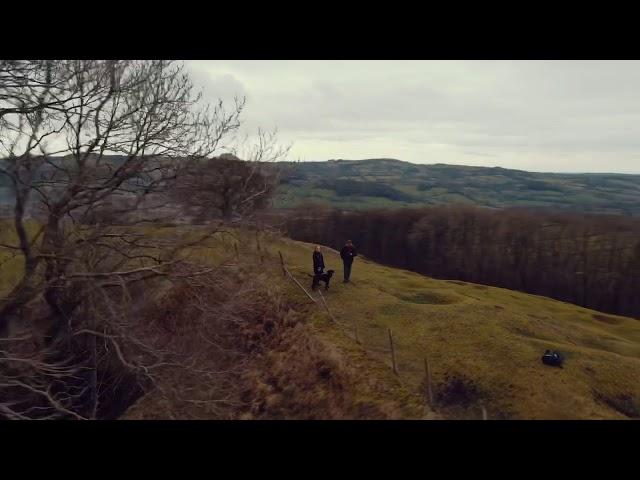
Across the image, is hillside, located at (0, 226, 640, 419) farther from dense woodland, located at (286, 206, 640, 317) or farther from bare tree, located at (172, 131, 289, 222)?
dense woodland, located at (286, 206, 640, 317)

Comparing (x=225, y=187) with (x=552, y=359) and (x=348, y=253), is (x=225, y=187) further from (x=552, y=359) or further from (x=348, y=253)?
(x=552, y=359)

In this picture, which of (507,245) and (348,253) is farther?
(507,245)

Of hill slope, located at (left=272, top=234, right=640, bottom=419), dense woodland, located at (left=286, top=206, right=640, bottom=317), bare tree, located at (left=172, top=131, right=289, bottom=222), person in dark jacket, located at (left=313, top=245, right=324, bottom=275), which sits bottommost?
dense woodland, located at (left=286, top=206, right=640, bottom=317)

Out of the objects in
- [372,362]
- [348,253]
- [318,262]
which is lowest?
[372,362]

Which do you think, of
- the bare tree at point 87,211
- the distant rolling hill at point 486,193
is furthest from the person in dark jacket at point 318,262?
the distant rolling hill at point 486,193

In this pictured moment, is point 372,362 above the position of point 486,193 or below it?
above

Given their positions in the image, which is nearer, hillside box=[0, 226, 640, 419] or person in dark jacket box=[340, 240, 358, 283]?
hillside box=[0, 226, 640, 419]

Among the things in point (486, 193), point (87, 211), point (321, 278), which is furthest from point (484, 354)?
point (486, 193)

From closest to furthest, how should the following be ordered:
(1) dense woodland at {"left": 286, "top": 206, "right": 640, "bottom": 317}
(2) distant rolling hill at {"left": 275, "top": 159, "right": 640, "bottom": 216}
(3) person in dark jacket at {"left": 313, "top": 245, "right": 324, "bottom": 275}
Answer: (3) person in dark jacket at {"left": 313, "top": 245, "right": 324, "bottom": 275}, (1) dense woodland at {"left": 286, "top": 206, "right": 640, "bottom": 317}, (2) distant rolling hill at {"left": 275, "top": 159, "right": 640, "bottom": 216}

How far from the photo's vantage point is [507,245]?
5575 cm

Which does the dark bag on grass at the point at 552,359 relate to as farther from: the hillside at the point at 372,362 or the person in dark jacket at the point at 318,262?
the person in dark jacket at the point at 318,262

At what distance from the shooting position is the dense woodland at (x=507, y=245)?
48469mm

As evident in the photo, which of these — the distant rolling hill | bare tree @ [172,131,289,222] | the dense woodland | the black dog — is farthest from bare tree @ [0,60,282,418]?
the distant rolling hill

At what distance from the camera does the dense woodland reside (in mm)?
48469
